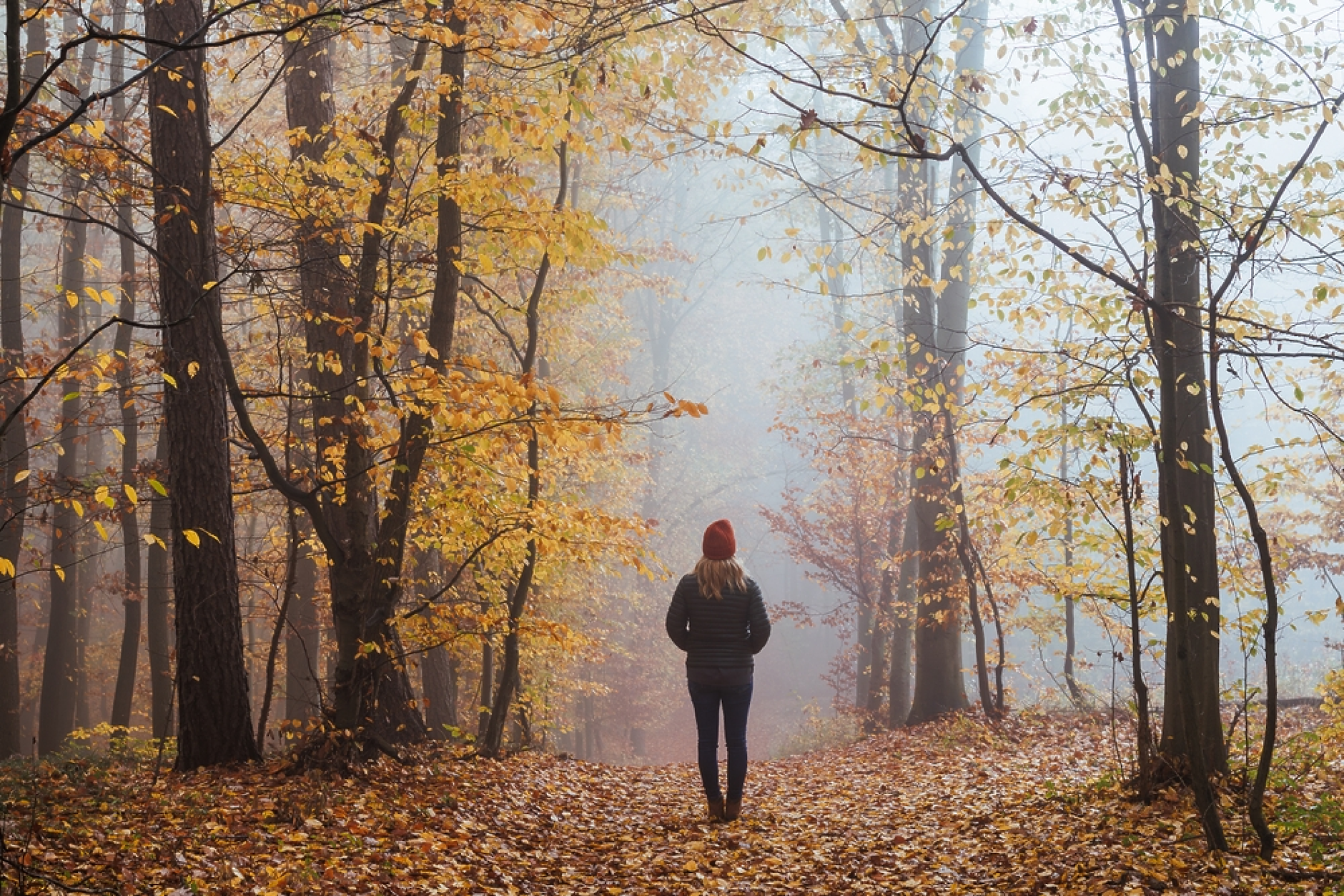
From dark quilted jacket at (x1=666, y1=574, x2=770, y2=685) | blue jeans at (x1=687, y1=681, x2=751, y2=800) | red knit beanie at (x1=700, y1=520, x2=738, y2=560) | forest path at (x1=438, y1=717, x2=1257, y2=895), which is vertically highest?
red knit beanie at (x1=700, y1=520, x2=738, y2=560)

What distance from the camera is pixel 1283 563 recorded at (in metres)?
7.02

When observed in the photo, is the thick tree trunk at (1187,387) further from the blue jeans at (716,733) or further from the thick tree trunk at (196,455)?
the thick tree trunk at (196,455)

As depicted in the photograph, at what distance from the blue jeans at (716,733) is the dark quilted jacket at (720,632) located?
0.28 feet

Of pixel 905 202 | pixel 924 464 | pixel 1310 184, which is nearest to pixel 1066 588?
pixel 1310 184

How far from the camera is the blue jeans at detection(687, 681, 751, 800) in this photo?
628 centimetres

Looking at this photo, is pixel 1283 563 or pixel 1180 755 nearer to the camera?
pixel 1180 755

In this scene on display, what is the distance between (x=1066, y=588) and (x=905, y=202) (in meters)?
7.86

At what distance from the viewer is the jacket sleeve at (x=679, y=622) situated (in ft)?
20.6

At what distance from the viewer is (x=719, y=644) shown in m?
6.30

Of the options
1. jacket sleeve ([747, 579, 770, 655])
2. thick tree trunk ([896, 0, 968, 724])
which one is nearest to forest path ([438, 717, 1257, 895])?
jacket sleeve ([747, 579, 770, 655])

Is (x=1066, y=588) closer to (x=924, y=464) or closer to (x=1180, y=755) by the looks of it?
(x=1180, y=755)

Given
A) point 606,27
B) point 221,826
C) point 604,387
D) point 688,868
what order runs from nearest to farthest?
point 221,826 → point 688,868 → point 606,27 → point 604,387

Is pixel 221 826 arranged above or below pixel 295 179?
below

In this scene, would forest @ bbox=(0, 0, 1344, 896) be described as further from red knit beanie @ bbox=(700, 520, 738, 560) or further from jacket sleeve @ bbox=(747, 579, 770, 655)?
jacket sleeve @ bbox=(747, 579, 770, 655)
